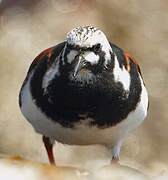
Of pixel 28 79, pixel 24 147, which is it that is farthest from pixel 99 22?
pixel 28 79

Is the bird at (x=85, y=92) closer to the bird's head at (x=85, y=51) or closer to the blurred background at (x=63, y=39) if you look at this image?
the bird's head at (x=85, y=51)

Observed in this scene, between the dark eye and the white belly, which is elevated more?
the dark eye

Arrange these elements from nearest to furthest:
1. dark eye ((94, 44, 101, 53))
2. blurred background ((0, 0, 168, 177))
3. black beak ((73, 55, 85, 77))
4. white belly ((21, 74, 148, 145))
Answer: black beak ((73, 55, 85, 77)) → dark eye ((94, 44, 101, 53)) → white belly ((21, 74, 148, 145)) → blurred background ((0, 0, 168, 177))

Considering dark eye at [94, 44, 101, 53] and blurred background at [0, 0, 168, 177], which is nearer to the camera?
dark eye at [94, 44, 101, 53]

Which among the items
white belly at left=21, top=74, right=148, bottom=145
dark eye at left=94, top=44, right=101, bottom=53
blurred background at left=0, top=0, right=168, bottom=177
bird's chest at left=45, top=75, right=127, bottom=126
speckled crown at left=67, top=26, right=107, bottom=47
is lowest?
blurred background at left=0, top=0, right=168, bottom=177

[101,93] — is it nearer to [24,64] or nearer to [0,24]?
[24,64]

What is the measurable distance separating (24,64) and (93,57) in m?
4.81

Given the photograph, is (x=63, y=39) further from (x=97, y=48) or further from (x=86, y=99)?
(x=97, y=48)

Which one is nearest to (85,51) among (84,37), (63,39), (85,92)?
(84,37)

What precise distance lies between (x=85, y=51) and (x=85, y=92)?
0.45m

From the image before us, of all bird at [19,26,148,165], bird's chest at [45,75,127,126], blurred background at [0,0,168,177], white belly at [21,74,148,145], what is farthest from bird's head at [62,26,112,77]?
blurred background at [0,0,168,177]

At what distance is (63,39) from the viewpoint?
9.97m

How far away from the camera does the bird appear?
457 centimetres

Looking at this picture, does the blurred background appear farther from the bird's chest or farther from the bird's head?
the bird's head
